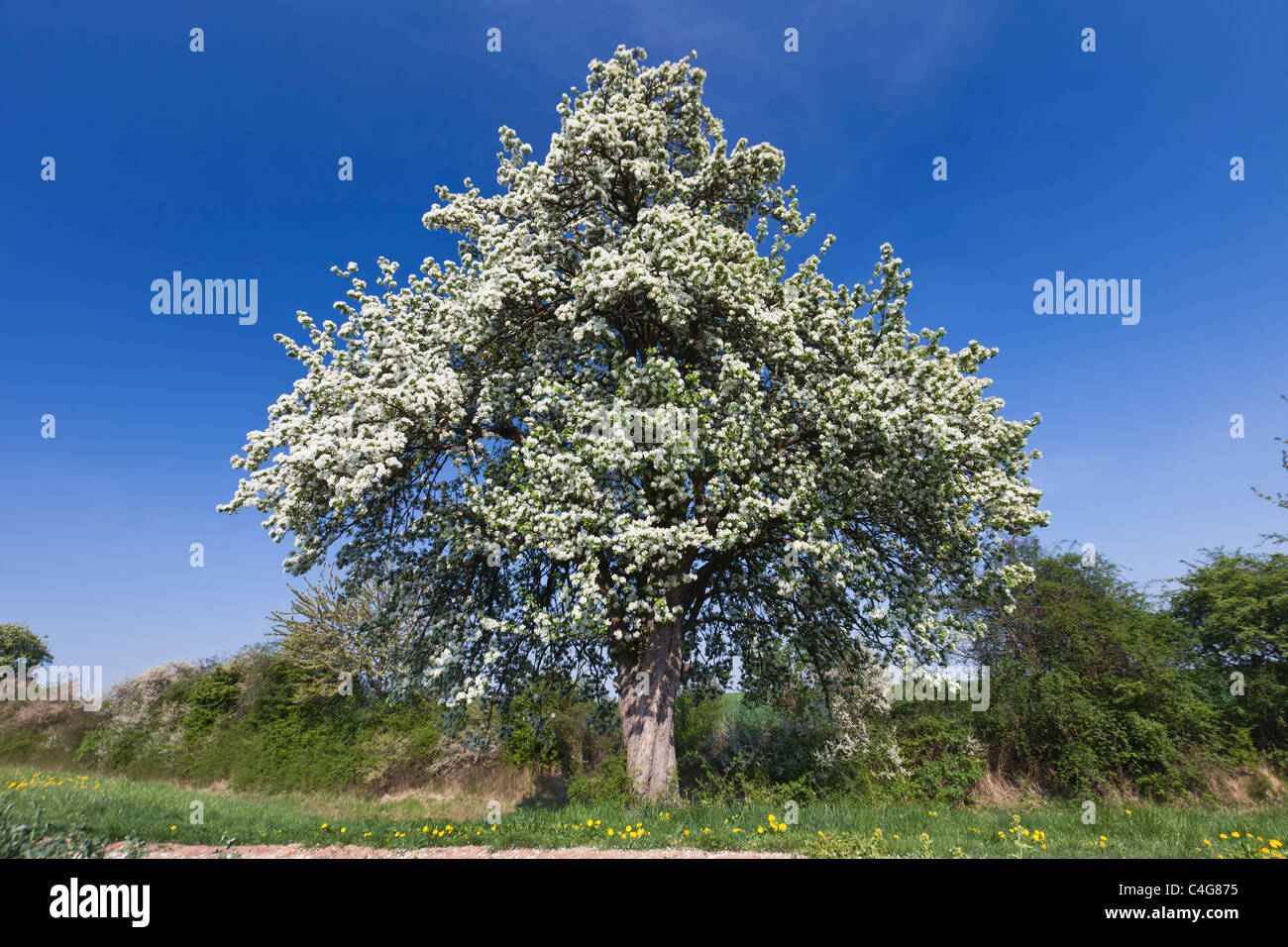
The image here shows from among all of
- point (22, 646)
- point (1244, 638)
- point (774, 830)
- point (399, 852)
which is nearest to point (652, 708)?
point (774, 830)

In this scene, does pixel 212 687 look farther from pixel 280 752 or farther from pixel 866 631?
pixel 866 631

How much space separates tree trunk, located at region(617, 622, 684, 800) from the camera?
1255cm

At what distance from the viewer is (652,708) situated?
13008 millimetres

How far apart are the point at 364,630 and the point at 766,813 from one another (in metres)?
9.43

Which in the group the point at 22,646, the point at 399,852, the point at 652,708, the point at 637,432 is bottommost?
the point at 22,646

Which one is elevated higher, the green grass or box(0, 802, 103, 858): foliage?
box(0, 802, 103, 858): foliage

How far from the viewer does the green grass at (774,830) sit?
828 centimetres

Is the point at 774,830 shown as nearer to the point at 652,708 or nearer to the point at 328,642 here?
the point at 652,708

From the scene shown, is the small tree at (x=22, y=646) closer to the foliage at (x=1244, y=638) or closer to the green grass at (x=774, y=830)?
the green grass at (x=774, y=830)

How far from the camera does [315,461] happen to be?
10.7 m

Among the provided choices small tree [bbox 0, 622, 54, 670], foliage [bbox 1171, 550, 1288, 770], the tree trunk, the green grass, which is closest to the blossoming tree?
the tree trunk

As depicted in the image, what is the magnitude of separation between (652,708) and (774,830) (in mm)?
4198

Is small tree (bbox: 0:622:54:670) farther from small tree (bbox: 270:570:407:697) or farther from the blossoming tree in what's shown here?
the blossoming tree

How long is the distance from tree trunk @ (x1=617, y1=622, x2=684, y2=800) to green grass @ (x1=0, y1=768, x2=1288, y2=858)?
1.33m
